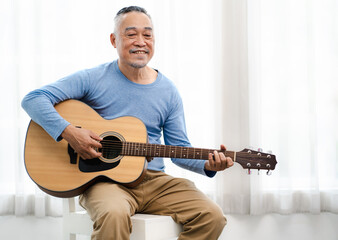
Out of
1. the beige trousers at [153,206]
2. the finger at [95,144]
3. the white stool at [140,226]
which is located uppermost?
the finger at [95,144]

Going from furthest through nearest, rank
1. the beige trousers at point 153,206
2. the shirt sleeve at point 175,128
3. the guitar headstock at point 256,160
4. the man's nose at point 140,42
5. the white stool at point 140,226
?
the shirt sleeve at point 175,128 → the man's nose at point 140,42 → the guitar headstock at point 256,160 → the white stool at point 140,226 → the beige trousers at point 153,206

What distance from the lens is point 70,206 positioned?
1896 millimetres

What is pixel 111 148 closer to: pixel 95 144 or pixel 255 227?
pixel 95 144

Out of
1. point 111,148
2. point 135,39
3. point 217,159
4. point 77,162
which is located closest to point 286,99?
point 217,159

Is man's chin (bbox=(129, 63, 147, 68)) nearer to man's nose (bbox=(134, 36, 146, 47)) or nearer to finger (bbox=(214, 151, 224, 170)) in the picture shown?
man's nose (bbox=(134, 36, 146, 47))

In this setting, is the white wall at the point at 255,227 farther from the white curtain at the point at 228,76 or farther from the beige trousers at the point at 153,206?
the beige trousers at the point at 153,206

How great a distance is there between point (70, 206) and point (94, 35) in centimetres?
109

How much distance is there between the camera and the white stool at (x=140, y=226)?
160 cm

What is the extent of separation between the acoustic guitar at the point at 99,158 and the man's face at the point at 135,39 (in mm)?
303

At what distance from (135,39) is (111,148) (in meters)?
0.54

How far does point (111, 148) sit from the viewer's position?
66.9 inches

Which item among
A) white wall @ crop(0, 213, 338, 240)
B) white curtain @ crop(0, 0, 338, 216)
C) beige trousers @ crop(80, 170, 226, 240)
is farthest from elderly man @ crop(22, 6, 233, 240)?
white wall @ crop(0, 213, 338, 240)

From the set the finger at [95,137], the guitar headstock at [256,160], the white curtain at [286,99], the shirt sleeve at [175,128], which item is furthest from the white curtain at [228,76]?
the finger at [95,137]

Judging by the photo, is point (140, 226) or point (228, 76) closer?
point (140, 226)
